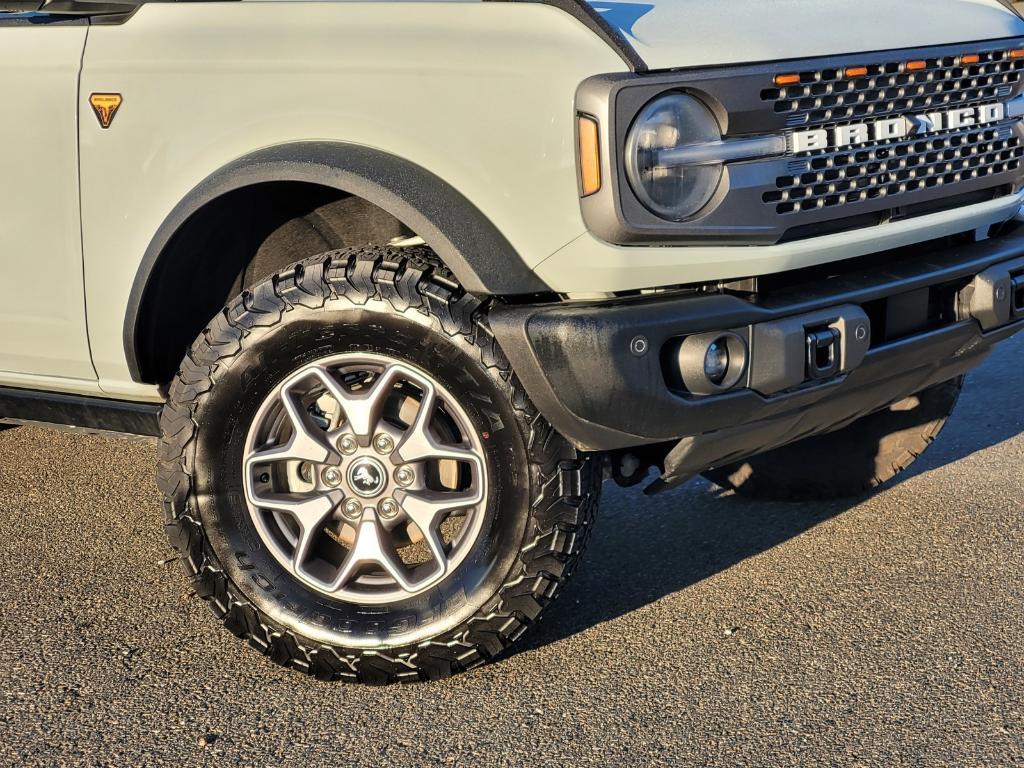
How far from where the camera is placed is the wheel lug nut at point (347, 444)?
10.6 feet

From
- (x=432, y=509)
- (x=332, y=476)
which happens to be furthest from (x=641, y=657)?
(x=332, y=476)

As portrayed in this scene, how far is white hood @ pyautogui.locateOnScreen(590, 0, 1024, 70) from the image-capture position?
286 cm

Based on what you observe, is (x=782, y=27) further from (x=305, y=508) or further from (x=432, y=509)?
(x=305, y=508)

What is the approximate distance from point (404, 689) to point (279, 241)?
3.99 feet

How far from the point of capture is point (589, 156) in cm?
279

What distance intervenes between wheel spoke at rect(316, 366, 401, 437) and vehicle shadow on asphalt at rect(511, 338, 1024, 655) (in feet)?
2.27

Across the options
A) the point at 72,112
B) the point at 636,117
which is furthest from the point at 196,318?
the point at 636,117

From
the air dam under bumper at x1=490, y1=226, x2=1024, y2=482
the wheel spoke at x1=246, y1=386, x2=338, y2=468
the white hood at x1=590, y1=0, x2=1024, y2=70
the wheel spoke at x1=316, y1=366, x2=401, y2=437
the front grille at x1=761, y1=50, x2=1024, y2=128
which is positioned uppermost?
the white hood at x1=590, y1=0, x2=1024, y2=70

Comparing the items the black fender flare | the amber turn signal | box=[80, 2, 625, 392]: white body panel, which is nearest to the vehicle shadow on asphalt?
the black fender flare

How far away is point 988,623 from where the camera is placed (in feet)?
11.1

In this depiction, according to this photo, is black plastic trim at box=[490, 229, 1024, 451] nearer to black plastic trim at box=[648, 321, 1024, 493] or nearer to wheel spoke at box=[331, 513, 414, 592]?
black plastic trim at box=[648, 321, 1024, 493]

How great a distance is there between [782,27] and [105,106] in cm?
165

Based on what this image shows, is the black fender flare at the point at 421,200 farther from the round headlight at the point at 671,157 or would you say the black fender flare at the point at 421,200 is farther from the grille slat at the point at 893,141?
the grille slat at the point at 893,141

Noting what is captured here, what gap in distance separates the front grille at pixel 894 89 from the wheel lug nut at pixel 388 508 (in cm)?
127
